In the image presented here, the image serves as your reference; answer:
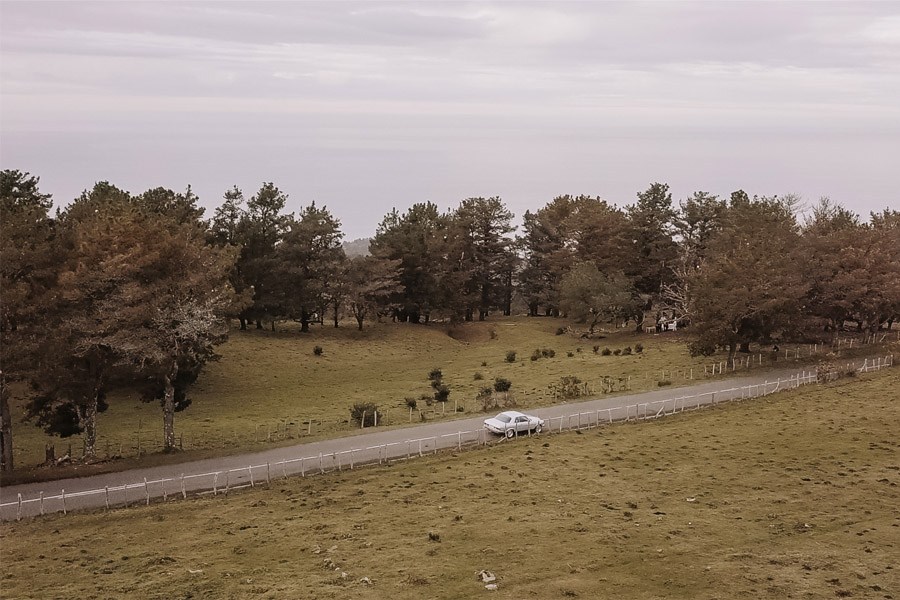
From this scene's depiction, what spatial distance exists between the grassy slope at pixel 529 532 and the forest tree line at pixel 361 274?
10423 millimetres

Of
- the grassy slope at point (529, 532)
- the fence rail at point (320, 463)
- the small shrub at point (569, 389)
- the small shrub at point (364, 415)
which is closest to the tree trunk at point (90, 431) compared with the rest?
the fence rail at point (320, 463)

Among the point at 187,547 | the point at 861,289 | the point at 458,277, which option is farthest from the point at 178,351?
the point at 458,277

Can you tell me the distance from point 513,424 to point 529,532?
14.2 m

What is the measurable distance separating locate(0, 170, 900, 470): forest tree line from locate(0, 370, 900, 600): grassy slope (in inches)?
410

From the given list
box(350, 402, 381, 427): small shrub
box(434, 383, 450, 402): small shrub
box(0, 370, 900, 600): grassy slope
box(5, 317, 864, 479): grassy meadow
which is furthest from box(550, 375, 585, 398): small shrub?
box(350, 402, 381, 427): small shrub

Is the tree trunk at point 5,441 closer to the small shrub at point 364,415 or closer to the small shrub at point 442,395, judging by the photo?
the small shrub at point 364,415

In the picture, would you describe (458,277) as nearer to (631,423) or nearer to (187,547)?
(631,423)

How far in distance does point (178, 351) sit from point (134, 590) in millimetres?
16920

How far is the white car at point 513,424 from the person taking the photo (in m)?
43.2

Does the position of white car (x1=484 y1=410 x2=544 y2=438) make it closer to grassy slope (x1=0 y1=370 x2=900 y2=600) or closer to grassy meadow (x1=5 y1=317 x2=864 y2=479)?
grassy slope (x1=0 y1=370 x2=900 y2=600)

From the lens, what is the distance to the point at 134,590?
24578 mm

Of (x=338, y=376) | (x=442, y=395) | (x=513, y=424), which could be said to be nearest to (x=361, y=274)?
(x=338, y=376)

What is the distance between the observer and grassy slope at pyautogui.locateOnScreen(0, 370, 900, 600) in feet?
81.6

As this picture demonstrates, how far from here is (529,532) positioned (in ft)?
96.0
